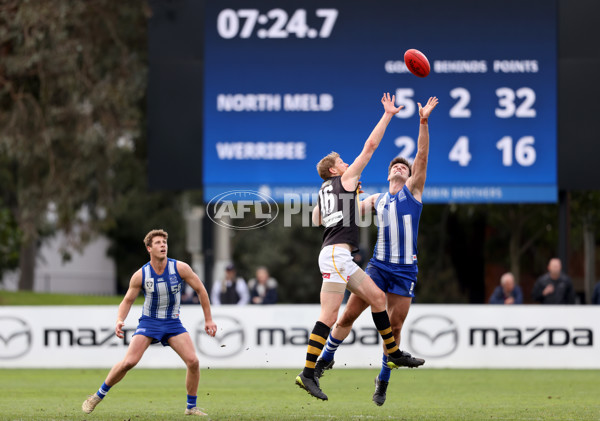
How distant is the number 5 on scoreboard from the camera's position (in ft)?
55.8

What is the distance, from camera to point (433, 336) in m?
16.7

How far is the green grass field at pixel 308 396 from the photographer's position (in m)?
10.5

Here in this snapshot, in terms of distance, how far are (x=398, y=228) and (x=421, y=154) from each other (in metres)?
0.84

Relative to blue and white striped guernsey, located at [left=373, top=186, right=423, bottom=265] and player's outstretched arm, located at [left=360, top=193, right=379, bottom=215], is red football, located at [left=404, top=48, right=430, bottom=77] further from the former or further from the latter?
player's outstretched arm, located at [left=360, top=193, right=379, bottom=215]

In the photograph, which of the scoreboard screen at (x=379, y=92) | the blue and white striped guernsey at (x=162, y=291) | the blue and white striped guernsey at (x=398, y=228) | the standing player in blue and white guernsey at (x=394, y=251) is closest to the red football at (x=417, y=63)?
the standing player in blue and white guernsey at (x=394, y=251)

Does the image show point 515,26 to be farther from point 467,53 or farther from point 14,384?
point 14,384

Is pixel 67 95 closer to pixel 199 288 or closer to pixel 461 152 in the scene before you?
pixel 461 152

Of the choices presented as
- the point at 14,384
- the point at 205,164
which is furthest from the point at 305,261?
the point at 14,384

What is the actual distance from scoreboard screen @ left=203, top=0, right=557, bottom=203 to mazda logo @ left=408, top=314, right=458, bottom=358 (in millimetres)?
1948

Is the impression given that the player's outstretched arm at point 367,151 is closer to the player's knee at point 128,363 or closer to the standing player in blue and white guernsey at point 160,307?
the standing player in blue and white guernsey at point 160,307

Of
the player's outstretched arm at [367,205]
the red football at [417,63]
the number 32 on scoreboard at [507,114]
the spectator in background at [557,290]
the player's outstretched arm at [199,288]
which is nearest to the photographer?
the player's outstretched arm at [367,205]

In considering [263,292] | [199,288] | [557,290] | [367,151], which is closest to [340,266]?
[367,151]

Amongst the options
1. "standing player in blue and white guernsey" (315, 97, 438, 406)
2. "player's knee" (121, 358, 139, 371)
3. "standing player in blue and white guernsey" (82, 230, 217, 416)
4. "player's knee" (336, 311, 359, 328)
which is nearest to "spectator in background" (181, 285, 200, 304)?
"standing player in blue and white guernsey" (82, 230, 217, 416)

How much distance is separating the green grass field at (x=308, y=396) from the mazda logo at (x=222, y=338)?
0.32 metres
